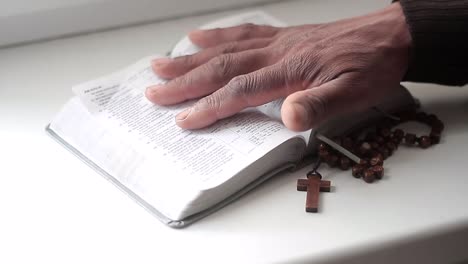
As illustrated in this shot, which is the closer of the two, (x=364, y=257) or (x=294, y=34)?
(x=364, y=257)

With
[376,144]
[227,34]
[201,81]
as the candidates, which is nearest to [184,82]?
[201,81]

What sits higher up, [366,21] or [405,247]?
[366,21]

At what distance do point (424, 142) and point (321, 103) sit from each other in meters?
0.15

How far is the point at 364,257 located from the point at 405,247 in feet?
0.15

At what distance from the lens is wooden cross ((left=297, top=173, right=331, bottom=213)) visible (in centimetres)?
74

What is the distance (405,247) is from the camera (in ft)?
2.29

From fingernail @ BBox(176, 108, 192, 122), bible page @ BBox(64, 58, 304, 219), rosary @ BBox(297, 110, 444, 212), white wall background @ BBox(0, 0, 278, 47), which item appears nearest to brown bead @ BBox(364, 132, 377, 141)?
rosary @ BBox(297, 110, 444, 212)

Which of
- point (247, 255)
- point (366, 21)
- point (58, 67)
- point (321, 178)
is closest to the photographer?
point (247, 255)

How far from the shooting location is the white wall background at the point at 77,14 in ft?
3.46

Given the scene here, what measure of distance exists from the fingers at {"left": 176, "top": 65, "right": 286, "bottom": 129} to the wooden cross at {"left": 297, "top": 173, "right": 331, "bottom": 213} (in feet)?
0.38

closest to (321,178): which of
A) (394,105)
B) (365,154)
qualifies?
(365,154)

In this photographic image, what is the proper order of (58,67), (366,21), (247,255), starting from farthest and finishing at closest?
1. (58,67)
2. (366,21)
3. (247,255)

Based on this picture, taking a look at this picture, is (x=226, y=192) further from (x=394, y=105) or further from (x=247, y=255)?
(x=394, y=105)

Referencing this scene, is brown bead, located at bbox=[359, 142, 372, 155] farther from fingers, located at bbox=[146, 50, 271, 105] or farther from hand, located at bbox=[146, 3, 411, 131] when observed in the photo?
fingers, located at bbox=[146, 50, 271, 105]
